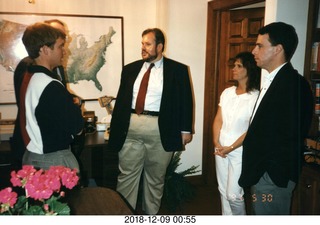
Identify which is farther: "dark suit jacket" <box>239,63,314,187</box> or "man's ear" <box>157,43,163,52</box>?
"man's ear" <box>157,43,163,52</box>

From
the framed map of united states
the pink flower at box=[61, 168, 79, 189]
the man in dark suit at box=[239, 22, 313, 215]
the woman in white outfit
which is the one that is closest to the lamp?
the framed map of united states

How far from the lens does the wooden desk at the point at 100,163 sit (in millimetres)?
2828

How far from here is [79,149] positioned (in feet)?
8.64

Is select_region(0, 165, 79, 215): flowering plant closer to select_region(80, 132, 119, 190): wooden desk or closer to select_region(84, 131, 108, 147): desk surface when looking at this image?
select_region(84, 131, 108, 147): desk surface

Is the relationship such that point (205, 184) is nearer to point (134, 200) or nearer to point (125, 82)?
point (134, 200)

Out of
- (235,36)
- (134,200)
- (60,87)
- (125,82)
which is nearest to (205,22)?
(235,36)

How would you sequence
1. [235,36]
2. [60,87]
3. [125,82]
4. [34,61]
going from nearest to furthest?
[60,87], [34,61], [125,82], [235,36]

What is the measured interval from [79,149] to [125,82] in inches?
27.1

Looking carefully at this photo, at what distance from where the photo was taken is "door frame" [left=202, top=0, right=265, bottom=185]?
10.4 feet

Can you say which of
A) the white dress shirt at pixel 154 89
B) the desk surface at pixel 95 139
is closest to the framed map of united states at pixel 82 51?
the desk surface at pixel 95 139

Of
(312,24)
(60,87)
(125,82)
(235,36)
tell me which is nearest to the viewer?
(60,87)

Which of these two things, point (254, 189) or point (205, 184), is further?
point (205, 184)

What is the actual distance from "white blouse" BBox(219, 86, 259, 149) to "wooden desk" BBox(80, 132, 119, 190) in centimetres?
112

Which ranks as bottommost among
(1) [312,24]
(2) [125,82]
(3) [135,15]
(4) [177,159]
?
(4) [177,159]
